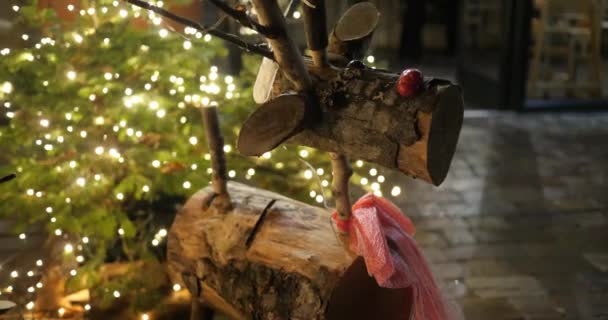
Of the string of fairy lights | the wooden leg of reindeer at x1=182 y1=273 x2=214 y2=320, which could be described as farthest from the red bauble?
the wooden leg of reindeer at x1=182 y1=273 x2=214 y2=320

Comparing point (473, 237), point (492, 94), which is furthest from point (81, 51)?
point (492, 94)

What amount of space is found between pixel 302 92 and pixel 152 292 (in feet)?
5.19

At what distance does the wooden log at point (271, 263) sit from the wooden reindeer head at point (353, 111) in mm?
479

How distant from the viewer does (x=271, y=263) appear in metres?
2.60

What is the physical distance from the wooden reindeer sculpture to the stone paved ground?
1.19 metres

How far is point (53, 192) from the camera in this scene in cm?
333

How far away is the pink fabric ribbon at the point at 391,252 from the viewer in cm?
227

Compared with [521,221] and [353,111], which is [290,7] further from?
[521,221]

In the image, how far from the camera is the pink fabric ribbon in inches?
89.4

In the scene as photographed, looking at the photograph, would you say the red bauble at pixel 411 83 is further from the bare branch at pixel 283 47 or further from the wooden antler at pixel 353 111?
the bare branch at pixel 283 47

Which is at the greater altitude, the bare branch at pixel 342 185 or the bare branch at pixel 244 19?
the bare branch at pixel 244 19

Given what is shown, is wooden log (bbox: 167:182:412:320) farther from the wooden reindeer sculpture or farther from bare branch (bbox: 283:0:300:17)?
bare branch (bbox: 283:0:300:17)

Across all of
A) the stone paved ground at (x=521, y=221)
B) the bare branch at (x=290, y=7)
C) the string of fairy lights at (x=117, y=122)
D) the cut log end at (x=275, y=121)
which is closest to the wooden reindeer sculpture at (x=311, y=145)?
the cut log end at (x=275, y=121)

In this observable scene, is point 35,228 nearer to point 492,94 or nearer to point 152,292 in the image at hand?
point 152,292
